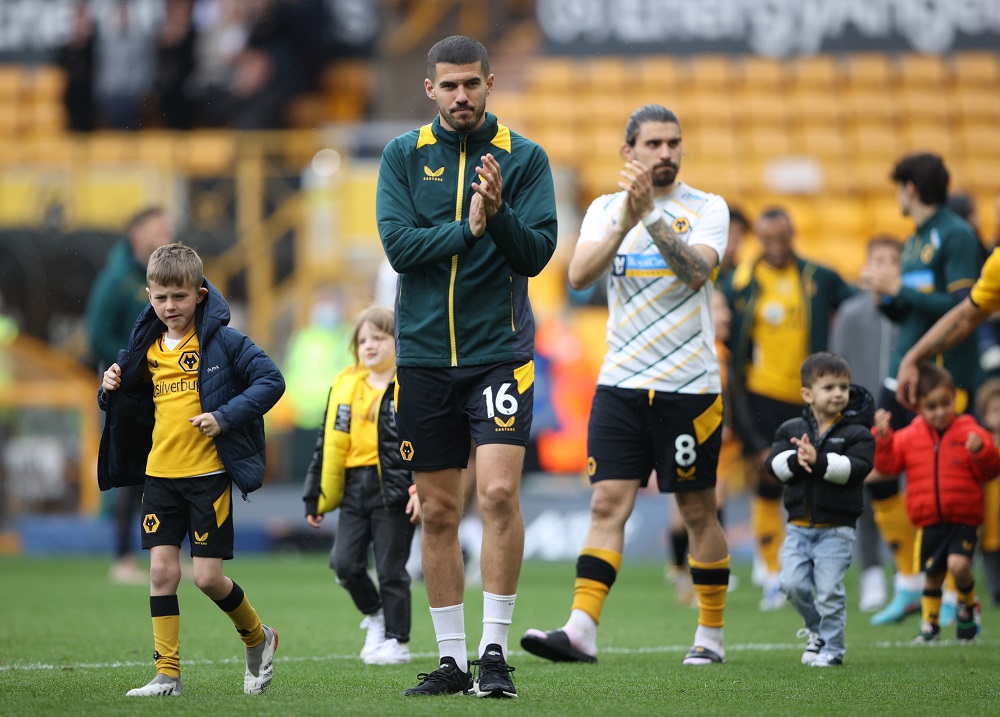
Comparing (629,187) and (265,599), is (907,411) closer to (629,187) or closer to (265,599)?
(629,187)

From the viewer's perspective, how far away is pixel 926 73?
20.3m

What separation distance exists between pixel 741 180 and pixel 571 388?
557 cm

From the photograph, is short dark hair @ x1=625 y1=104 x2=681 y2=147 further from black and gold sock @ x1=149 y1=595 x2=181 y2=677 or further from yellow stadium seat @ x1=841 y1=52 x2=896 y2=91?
yellow stadium seat @ x1=841 y1=52 x2=896 y2=91

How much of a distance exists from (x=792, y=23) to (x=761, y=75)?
961 mm

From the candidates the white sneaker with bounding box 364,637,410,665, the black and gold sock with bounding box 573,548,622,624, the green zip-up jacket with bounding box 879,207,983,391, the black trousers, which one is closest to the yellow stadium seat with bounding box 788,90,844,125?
the green zip-up jacket with bounding box 879,207,983,391

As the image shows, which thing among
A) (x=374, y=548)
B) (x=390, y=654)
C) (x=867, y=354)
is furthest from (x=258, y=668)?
(x=867, y=354)

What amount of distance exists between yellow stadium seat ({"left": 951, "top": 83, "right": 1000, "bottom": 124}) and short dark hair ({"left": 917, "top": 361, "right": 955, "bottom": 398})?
14.2 meters

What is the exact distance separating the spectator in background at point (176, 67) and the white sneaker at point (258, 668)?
16.4 meters

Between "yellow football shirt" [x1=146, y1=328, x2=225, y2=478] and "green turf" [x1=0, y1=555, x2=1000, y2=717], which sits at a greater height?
"yellow football shirt" [x1=146, y1=328, x2=225, y2=478]

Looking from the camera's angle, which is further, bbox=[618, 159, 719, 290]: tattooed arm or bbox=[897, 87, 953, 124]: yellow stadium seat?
bbox=[897, 87, 953, 124]: yellow stadium seat

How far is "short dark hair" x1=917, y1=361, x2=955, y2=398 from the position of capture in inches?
267

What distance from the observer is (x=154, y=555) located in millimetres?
4977

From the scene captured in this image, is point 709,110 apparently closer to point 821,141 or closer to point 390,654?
point 821,141

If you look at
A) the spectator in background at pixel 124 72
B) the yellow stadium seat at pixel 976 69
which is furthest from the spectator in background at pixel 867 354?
the spectator in background at pixel 124 72
